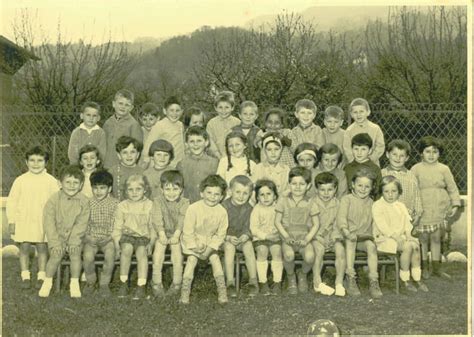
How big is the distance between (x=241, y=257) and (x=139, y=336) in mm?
957

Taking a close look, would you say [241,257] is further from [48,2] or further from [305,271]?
[48,2]

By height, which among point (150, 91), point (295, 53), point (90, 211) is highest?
point (295, 53)

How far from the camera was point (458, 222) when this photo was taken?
505 cm

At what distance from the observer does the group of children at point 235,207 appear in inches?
165

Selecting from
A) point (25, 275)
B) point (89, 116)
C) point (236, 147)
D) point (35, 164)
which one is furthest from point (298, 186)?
point (25, 275)

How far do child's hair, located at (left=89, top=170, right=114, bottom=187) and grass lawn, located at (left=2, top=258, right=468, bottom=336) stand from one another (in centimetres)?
80

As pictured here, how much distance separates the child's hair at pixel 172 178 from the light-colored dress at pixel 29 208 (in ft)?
2.70

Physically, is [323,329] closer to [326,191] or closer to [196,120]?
[326,191]

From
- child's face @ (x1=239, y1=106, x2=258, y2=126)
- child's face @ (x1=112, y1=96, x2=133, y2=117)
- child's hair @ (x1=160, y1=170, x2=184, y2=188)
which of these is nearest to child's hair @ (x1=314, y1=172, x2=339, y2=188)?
child's face @ (x1=239, y1=106, x2=258, y2=126)

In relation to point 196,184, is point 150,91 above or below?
above

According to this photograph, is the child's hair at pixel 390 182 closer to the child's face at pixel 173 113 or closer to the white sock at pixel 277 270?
the white sock at pixel 277 270

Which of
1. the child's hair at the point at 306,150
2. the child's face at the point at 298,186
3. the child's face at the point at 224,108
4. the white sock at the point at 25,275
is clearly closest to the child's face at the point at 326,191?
the child's face at the point at 298,186

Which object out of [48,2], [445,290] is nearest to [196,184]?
[48,2]

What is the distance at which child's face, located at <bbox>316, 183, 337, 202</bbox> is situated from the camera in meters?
4.34
